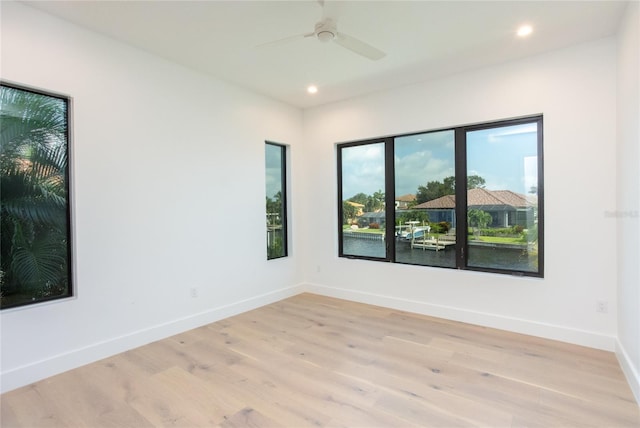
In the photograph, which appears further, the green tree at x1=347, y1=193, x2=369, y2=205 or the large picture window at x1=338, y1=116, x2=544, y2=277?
the green tree at x1=347, y1=193, x2=369, y2=205

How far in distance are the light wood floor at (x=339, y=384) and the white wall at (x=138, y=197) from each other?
11.4 inches

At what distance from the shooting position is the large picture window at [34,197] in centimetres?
251

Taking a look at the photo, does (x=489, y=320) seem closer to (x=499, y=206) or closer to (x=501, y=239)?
(x=501, y=239)

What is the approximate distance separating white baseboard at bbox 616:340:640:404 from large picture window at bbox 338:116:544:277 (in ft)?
2.86

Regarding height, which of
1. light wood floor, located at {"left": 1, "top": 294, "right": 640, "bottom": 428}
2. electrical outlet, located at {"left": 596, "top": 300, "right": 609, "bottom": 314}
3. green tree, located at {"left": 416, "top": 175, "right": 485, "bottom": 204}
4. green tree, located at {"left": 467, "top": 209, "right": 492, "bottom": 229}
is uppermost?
green tree, located at {"left": 416, "top": 175, "right": 485, "bottom": 204}

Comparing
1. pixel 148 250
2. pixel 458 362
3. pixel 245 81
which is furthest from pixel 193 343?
pixel 245 81

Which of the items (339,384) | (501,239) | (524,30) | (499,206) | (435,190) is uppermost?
(524,30)

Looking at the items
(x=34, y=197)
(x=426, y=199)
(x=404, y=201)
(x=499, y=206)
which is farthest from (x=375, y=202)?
(x=34, y=197)

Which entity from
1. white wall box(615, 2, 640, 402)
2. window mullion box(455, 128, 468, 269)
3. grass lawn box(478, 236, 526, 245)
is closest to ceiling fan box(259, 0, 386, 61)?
window mullion box(455, 128, 468, 269)

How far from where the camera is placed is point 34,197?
264cm

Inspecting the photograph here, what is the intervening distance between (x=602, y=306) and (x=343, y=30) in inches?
133

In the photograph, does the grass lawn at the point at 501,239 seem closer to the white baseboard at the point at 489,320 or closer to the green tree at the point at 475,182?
the green tree at the point at 475,182

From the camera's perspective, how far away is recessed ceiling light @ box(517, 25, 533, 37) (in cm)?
279

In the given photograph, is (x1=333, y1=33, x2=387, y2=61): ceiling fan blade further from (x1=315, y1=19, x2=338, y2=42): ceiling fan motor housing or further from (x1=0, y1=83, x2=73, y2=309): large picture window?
(x1=0, y1=83, x2=73, y2=309): large picture window
